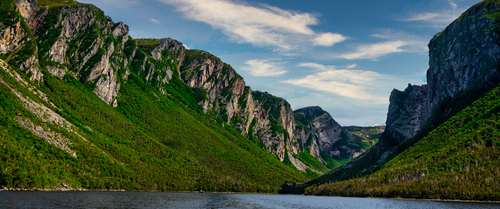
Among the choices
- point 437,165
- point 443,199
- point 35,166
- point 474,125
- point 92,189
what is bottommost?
point 92,189

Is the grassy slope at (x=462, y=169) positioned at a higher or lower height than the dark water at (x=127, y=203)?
higher

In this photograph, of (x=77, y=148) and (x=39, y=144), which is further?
(x=77, y=148)

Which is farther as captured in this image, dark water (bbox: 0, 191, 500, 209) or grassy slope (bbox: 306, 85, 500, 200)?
grassy slope (bbox: 306, 85, 500, 200)

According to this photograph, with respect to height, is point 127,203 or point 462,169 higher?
point 462,169

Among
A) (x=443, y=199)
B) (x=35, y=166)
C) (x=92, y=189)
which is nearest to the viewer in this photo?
(x=35, y=166)

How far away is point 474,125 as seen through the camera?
636ft

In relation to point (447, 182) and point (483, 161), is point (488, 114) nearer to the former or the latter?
point (483, 161)

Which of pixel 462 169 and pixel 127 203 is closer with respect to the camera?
pixel 127 203

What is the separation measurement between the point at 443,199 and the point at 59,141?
686 feet

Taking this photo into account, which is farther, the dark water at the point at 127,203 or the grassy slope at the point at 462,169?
the grassy slope at the point at 462,169

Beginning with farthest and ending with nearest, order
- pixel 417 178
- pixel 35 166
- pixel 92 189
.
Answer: pixel 417 178
pixel 92 189
pixel 35 166

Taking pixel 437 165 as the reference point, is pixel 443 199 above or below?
below

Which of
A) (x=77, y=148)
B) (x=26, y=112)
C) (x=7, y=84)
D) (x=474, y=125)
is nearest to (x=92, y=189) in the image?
(x=77, y=148)

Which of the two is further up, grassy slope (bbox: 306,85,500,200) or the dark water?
grassy slope (bbox: 306,85,500,200)
